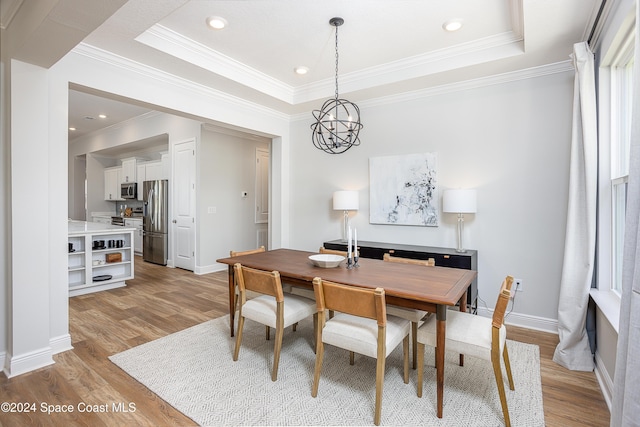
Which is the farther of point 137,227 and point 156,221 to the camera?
point 137,227

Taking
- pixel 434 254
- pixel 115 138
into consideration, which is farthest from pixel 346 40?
pixel 115 138

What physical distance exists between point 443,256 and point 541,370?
117cm

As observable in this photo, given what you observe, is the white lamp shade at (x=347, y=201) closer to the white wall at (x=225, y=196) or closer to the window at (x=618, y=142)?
the window at (x=618, y=142)

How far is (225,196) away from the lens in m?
5.80

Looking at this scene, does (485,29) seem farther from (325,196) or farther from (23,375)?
(23,375)

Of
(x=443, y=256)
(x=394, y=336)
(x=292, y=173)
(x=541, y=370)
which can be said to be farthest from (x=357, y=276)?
(x=292, y=173)

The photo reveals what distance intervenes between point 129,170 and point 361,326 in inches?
288

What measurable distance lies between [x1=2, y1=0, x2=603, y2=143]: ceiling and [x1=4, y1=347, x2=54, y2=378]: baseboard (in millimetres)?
2293

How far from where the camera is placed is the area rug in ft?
6.03

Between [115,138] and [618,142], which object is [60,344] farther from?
[115,138]

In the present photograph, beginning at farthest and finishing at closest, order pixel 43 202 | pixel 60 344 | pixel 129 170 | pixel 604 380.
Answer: pixel 129 170, pixel 60 344, pixel 43 202, pixel 604 380

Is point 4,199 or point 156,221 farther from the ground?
point 4,199

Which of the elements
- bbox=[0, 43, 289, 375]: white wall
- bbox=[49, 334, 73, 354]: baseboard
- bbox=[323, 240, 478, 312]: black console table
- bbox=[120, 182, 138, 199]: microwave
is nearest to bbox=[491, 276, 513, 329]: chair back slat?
bbox=[323, 240, 478, 312]: black console table

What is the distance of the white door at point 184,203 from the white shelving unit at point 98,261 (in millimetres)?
947
